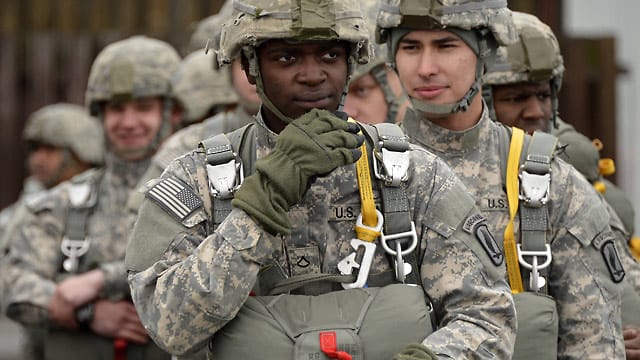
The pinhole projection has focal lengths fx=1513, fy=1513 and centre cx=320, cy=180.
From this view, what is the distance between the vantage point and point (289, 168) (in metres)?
4.46

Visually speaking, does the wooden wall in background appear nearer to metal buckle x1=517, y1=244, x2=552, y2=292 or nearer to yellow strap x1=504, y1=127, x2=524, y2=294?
yellow strap x1=504, y1=127, x2=524, y2=294

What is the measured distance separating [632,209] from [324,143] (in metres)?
3.52

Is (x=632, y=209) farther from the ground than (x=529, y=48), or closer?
closer

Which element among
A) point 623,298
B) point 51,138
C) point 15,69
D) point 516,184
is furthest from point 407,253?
point 15,69

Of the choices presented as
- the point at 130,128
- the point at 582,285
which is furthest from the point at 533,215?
the point at 130,128

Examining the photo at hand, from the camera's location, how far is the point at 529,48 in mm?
7023

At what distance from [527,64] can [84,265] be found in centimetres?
299

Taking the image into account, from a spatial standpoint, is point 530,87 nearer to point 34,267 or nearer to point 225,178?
point 225,178

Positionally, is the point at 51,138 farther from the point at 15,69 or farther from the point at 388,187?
the point at 388,187

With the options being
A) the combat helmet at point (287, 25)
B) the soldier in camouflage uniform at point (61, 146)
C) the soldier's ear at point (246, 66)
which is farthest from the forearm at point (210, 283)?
the soldier in camouflage uniform at point (61, 146)

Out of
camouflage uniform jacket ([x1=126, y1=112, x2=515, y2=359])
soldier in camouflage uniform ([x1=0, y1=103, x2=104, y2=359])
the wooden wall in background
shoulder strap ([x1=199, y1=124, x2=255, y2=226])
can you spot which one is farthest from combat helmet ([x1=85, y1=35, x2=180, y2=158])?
the wooden wall in background

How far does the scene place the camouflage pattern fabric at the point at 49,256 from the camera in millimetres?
8461

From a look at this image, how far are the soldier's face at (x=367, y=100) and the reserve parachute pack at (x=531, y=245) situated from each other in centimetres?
180

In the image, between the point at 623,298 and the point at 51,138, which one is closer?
the point at 623,298
